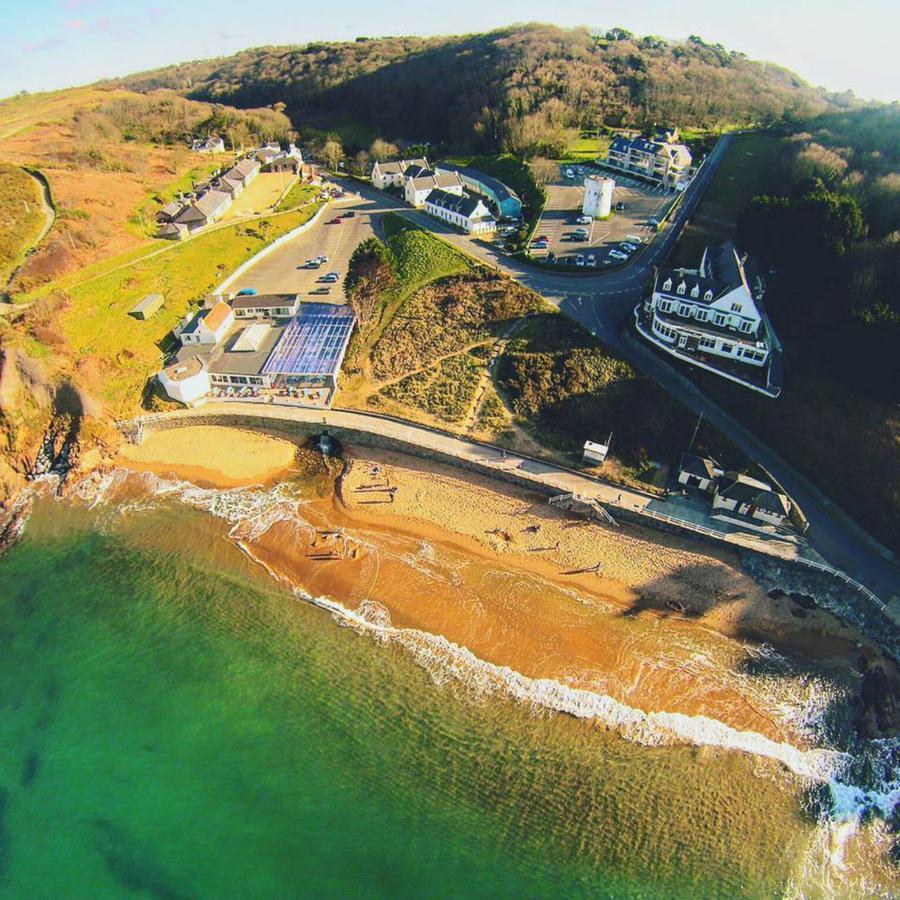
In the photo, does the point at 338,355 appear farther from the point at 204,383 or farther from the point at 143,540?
the point at 143,540

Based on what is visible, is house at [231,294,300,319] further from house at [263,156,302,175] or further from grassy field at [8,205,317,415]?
house at [263,156,302,175]

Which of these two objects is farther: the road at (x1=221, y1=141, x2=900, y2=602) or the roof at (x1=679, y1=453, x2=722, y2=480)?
the roof at (x1=679, y1=453, x2=722, y2=480)

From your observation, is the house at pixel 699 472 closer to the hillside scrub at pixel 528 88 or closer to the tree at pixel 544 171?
the tree at pixel 544 171

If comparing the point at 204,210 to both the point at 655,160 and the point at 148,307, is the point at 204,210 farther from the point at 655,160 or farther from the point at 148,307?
the point at 655,160

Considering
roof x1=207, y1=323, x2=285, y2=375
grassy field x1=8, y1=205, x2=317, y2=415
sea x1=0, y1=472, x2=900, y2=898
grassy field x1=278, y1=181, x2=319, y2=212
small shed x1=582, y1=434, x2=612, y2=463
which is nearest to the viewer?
sea x1=0, y1=472, x2=900, y2=898

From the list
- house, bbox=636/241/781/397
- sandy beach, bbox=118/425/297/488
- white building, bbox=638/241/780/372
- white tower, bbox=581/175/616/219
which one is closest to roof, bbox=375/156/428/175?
white tower, bbox=581/175/616/219

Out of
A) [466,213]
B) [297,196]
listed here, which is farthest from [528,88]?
[466,213]
